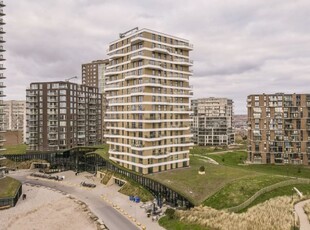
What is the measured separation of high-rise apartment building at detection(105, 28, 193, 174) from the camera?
72.8 meters

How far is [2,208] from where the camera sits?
59.9 meters

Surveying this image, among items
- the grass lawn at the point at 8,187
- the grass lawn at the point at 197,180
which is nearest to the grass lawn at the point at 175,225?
the grass lawn at the point at 197,180

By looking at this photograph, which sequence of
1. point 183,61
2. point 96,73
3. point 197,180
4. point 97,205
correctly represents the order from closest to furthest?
1. point 97,205
2. point 197,180
3. point 183,61
4. point 96,73

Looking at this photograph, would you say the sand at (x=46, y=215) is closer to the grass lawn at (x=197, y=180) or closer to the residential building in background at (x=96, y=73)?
the grass lawn at (x=197, y=180)

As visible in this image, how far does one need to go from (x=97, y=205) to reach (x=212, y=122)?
12673 centimetres

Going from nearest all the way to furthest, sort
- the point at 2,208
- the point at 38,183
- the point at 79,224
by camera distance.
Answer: the point at 79,224, the point at 2,208, the point at 38,183

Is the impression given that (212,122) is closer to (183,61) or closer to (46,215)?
(183,61)

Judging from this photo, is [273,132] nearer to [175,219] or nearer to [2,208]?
[175,219]

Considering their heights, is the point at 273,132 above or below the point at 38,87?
below

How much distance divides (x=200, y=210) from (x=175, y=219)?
5.40 m

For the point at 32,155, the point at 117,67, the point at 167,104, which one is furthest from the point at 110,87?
the point at 32,155

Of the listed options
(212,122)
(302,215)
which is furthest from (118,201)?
(212,122)

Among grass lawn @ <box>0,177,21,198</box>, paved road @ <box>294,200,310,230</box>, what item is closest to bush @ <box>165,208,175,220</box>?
paved road @ <box>294,200,310,230</box>

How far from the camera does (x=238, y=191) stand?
58.7m
